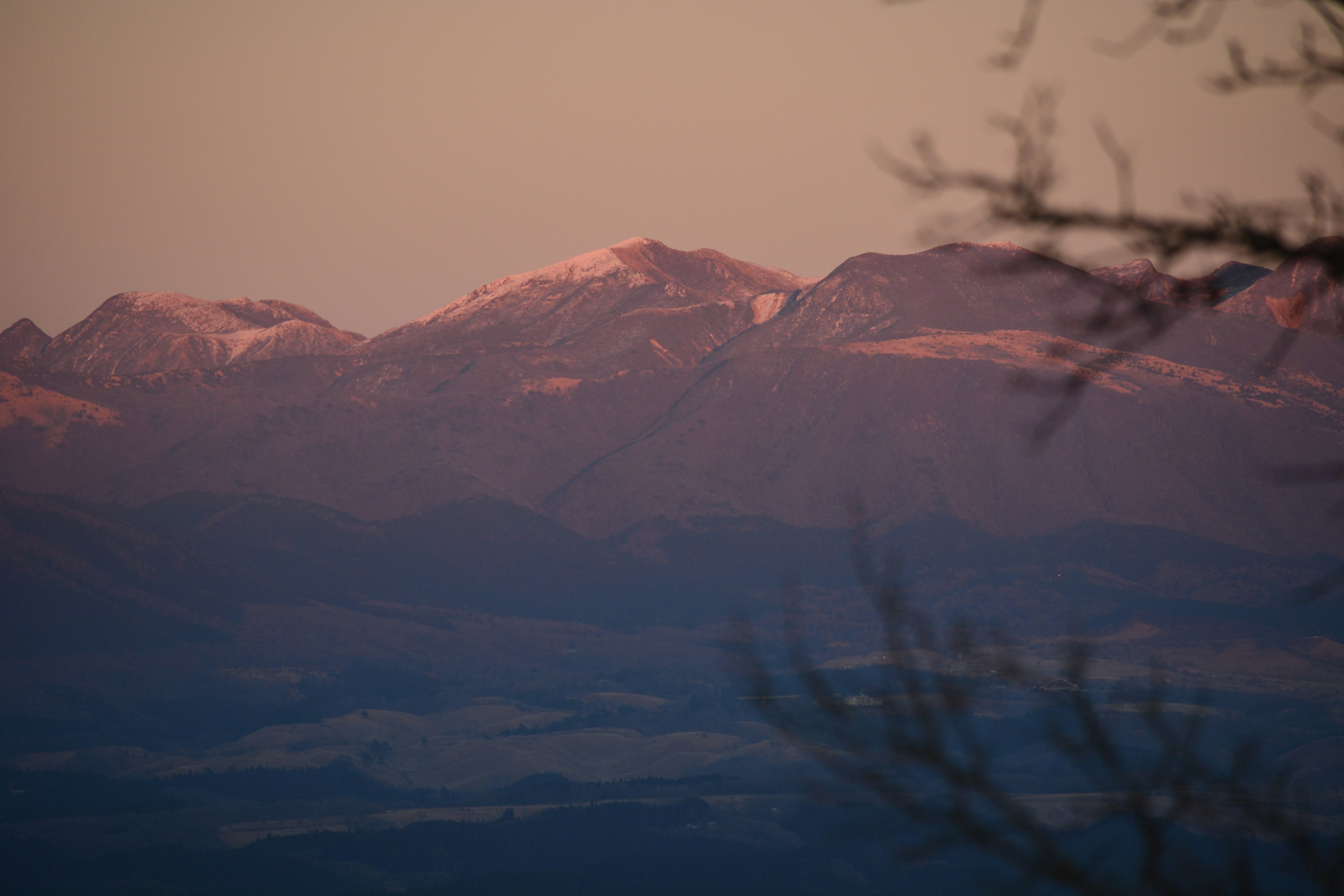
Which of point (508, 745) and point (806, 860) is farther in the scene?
point (508, 745)

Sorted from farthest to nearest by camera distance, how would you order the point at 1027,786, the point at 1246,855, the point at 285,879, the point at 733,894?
the point at 1027,786
the point at 285,879
the point at 733,894
the point at 1246,855

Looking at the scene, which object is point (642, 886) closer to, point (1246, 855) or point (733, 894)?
point (733, 894)

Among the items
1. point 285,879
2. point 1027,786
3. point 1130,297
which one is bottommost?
point 1027,786

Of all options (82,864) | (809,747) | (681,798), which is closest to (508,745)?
(681,798)

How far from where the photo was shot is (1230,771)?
499 cm

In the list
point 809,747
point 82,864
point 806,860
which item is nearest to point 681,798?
point 806,860

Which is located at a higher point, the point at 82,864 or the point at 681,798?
the point at 82,864

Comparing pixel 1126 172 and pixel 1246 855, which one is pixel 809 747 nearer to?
pixel 1246 855

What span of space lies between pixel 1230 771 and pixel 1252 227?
1.78 m

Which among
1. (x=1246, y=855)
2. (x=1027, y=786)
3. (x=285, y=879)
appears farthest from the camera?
(x=1027, y=786)

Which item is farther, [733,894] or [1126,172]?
[733,894]

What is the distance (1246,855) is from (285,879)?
171 m

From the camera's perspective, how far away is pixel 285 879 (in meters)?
163

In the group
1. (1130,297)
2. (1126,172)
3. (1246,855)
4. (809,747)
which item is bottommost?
(1246,855)
